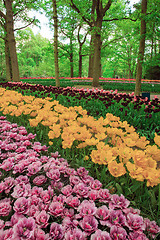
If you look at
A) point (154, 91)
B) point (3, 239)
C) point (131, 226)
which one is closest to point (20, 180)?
point (3, 239)

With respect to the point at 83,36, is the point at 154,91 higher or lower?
lower

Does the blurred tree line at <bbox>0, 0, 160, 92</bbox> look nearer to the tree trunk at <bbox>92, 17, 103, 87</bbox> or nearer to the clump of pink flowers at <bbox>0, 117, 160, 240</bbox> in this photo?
the tree trunk at <bbox>92, 17, 103, 87</bbox>

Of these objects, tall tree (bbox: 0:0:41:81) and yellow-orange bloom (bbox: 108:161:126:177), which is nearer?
yellow-orange bloom (bbox: 108:161:126:177)

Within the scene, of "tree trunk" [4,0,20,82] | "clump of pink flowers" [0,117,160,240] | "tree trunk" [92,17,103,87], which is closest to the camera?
"clump of pink flowers" [0,117,160,240]

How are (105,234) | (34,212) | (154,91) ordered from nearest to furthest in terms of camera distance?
(105,234) → (34,212) → (154,91)

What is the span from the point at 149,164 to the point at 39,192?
0.92 metres

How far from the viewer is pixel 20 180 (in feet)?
4.61

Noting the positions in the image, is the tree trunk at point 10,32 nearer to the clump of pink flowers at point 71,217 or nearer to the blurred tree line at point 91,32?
the blurred tree line at point 91,32

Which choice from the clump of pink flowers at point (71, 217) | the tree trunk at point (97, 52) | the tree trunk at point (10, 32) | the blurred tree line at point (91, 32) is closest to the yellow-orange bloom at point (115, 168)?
the clump of pink flowers at point (71, 217)

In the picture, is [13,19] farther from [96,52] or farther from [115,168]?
[115,168]

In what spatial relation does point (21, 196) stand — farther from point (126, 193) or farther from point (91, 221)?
point (126, 193)

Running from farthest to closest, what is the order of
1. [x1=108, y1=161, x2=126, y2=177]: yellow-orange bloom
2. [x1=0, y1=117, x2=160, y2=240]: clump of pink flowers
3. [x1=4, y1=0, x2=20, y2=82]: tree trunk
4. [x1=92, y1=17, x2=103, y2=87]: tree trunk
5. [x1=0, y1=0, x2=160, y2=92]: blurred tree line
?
[x1=92, y1=17, x2=103, y2=87]: tree trunk < [x1=4, y1=0, x2=20, y2=82]: tree trunk < [x1=0, y1=0, x2=160, y2=92]: blurred tree line < [x1=108, y1=161, x2=126, y2=177]: yellow-orange bloom < [x1=0, y1=117, x2=160, y2=240]: clump of pink flowers

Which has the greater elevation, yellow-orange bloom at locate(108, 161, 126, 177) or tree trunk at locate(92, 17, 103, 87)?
tree trunk at locate(92, 17, 103, 87)

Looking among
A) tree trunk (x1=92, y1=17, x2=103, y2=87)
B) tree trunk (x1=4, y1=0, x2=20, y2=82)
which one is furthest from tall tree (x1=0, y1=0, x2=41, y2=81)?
tree trunk (x1=92, y1=17, x2=103, y2=87)
